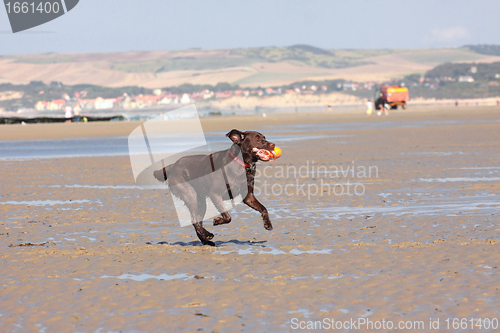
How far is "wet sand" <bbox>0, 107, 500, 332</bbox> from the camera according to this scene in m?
6.46

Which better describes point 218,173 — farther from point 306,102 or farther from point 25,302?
point 306,102

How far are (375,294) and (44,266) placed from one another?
163 inches

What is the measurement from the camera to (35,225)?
11.7m

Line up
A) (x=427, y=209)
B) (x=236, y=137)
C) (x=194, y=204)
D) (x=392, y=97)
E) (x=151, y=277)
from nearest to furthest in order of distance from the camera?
(x=151, y=277), (x=236, y=137), (x=194, y=204), (x=427, y=209), (x=392, y=97)

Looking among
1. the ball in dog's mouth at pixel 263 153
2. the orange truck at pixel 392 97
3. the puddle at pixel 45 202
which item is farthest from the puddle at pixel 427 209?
the orange truck at pixel 392 97

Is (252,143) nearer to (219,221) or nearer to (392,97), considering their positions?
(219,221)

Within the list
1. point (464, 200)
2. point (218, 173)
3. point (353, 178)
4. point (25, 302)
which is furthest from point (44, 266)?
point (353, 178)

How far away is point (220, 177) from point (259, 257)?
1329mm

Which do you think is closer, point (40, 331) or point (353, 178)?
point (40, 331)

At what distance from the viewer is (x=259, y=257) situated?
8891 millimetres

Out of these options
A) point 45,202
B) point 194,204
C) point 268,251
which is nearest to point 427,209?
point 268,251

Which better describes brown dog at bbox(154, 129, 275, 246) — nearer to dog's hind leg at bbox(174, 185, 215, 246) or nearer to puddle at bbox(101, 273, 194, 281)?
dog's hind leg at bbox(174, 185, 215, 246)

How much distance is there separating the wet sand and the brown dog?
53 cm

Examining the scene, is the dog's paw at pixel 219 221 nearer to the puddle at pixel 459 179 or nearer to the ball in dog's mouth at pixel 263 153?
the ball in dog's mouth at pixel 263 153
